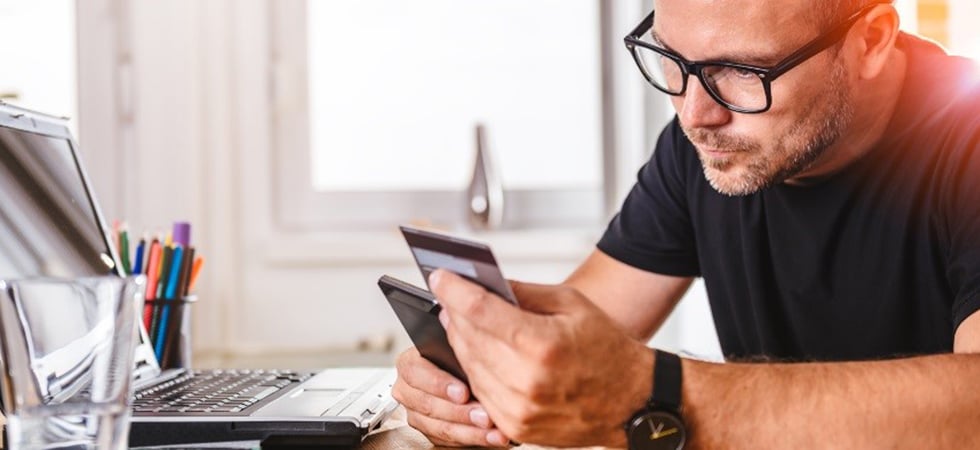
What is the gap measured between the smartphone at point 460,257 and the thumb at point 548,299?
0.03 meters

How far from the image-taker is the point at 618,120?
7.41 ft

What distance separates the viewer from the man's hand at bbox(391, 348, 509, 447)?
2.90 ft

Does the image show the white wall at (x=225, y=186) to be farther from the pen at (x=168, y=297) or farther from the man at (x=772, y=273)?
the pen at (x=168, y=297)

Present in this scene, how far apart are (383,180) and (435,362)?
4.54 feet

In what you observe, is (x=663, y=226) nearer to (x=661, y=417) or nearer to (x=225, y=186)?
(x=661, y=417)

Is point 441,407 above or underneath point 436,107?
underneath

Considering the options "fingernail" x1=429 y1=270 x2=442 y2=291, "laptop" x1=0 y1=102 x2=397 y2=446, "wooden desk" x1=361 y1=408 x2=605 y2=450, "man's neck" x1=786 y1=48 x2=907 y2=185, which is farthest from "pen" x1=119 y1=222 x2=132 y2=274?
"man's neck" x1=786 y1=48 x2=907 y2=185

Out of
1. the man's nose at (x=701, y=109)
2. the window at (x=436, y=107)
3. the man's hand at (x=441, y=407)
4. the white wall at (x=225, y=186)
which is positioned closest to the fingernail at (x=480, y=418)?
the man's hand at (x=441, y=407)

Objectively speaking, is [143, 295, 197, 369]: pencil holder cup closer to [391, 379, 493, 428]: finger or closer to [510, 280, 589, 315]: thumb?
[391, 379, 493, 428]: finger

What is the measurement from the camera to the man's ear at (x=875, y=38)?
3.74ft

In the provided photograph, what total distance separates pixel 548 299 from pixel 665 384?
11cm

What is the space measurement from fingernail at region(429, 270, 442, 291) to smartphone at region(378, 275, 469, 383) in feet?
0.17

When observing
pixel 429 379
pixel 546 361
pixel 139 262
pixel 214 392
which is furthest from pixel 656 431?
pixel 139 262

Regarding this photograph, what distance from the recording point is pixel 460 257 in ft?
2.36
